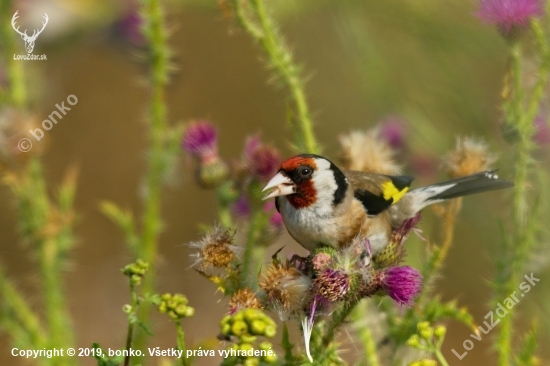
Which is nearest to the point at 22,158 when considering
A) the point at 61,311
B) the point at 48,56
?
the point at 61,311

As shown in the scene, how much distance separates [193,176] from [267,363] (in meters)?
0.94

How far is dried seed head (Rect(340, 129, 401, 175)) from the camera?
1.96 meters

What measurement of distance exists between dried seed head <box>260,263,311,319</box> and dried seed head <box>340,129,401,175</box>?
713mm

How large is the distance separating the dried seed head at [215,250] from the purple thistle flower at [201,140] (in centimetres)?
59

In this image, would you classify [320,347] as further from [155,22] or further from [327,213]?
[155,22]

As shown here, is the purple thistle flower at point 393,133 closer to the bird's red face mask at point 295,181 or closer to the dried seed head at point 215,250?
the bird's red face mask at point 295,181

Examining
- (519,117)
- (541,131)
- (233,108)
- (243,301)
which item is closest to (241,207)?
(243,301)

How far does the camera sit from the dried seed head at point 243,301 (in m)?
1.24

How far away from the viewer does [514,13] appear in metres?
1.80

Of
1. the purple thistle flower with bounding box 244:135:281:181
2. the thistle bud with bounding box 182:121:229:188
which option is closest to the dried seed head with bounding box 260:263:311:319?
the purple thistle flower with bounding box 244:135:281:181

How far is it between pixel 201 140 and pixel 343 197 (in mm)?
481

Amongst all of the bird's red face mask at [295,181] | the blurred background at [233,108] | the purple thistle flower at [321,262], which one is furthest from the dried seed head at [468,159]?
the purple thistle flower at [321,262]

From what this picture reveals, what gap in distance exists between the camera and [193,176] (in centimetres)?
202

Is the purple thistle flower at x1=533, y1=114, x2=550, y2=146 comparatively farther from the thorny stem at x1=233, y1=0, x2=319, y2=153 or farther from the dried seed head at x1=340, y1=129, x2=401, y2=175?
the thorny stem at x1=233, y1=0, x2=319, y2=153
